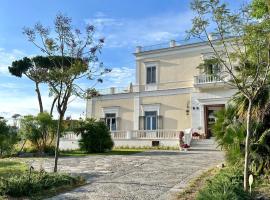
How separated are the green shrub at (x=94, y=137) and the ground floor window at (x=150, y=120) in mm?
9250

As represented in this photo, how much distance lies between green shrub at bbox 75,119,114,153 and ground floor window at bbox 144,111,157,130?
9.25 metres

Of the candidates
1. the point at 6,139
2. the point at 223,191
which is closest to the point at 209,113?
the point at 6,139

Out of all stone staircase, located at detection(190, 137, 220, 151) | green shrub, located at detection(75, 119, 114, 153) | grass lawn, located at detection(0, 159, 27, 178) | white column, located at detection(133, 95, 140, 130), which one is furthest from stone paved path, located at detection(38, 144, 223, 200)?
white column, located at detection(133, 95, 140, 130)

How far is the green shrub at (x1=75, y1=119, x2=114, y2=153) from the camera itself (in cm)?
2206

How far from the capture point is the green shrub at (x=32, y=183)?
28.6 ft

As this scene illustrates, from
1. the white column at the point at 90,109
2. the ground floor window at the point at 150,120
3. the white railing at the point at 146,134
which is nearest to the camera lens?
the white railing at the point at 146,134

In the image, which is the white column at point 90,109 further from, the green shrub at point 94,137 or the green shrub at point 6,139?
the green shrub at point 6,139

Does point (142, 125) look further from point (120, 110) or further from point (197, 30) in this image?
point (197, 30)

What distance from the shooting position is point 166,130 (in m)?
29.2

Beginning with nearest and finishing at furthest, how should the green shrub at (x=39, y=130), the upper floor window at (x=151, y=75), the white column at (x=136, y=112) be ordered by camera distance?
the green shrub at (x=39, y=130) < the white column at (x=136, y=112) < the upper floor window at (x=151, y=75)

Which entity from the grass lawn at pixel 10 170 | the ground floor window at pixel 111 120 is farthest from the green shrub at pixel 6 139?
the ground floor window at pixel 111 120

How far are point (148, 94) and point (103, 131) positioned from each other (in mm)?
10316

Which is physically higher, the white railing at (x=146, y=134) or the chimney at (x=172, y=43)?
the chimney at (x=172, y=43)

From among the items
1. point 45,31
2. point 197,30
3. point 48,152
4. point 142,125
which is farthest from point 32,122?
point 197,30
